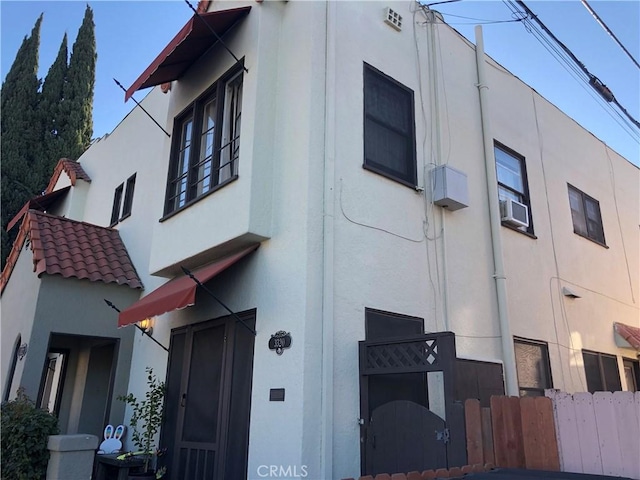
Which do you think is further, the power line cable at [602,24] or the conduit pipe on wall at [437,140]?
the power line cable at [602,24]

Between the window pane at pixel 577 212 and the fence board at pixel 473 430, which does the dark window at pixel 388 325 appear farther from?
the window pane at pixel 577 212

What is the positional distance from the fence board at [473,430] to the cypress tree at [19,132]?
63.7ft

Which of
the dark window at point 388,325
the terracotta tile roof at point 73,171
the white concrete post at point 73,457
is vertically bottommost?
the white concrete post at point 73,457

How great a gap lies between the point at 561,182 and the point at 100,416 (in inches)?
445

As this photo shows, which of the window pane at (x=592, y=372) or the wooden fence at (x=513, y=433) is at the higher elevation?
the window pane at (x=592, y=372)

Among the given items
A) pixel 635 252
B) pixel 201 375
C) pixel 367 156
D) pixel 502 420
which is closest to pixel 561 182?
pixel 635 252

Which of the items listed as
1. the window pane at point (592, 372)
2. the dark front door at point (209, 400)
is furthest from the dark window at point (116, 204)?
the window pane at point (592, 372)

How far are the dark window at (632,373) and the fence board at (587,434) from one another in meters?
7.69

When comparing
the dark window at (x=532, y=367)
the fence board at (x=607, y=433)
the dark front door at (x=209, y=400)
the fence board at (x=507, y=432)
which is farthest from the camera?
the dark window at (x=532, y=367)

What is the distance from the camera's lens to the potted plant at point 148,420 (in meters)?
7.75

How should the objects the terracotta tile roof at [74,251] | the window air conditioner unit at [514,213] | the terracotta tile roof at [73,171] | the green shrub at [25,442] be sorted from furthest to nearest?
the terracotta tile roof at [73,171] < the terracotta tile roof at [74,251] < the window air conditioner unit at [514,213] < the green shrub at [25,442]

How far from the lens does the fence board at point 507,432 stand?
15.7 feet

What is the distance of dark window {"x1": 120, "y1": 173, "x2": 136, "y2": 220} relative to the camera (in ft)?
39.7

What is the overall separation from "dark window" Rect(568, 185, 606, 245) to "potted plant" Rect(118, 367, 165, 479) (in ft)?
29.4
